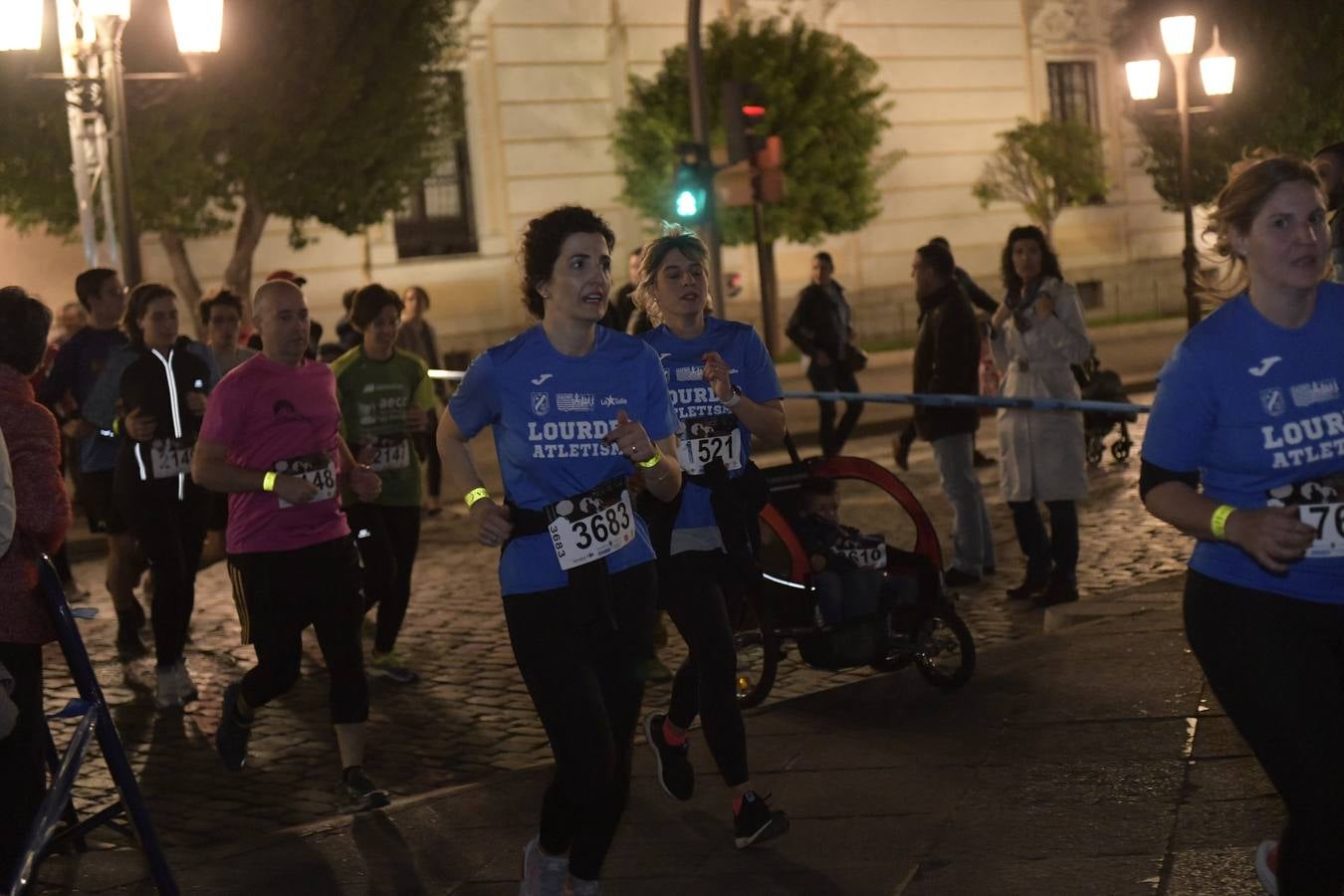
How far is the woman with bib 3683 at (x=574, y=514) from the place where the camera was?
189 inches

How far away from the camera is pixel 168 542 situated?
8.88 m

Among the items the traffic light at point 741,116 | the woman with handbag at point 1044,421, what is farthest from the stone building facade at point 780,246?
the woman with handbag at point 1044,421

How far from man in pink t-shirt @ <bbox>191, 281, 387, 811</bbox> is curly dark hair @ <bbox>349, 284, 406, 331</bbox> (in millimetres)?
1818

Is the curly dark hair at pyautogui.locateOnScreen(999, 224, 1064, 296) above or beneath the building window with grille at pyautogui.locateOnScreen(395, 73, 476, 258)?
beneath

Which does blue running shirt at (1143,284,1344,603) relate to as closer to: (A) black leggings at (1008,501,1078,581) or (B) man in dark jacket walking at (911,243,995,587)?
(A) black leggings at (1008,501,1078,581)

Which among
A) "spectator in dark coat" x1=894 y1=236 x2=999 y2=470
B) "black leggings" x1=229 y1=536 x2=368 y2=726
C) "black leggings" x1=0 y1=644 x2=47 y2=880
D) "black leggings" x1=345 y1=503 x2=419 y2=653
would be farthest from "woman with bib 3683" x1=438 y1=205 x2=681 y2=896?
"spectator in dark coat" x1=894 y1=236 x2=999 y2=470

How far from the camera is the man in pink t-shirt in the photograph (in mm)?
6742

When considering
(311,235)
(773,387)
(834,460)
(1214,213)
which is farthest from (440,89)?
(1214,213)

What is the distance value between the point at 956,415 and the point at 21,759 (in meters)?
6.36

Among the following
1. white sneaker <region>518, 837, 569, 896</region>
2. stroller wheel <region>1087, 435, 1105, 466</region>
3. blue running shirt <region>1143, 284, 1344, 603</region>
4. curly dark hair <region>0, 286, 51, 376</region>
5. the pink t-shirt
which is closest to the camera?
blue running shirt <region>1143, 284, 1344, 603</region>

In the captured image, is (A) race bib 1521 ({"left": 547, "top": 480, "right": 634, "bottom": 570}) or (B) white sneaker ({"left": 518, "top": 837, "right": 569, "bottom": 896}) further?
(B) white sneaker ({"left": 518, "top": 837, "right": 569, "bottom": 896})

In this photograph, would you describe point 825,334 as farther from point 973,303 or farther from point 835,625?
point 835,625

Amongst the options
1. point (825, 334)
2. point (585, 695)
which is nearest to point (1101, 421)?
point (825, 334)

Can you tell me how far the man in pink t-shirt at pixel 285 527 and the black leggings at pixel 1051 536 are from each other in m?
3.76
